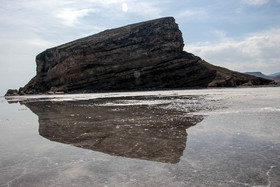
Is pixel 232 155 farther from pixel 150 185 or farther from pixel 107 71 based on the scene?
pixel 107 71

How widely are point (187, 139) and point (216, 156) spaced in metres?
2.08

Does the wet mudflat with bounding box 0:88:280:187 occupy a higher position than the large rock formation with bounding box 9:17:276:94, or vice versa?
the large rock formation with bounding box 9:17:276:94

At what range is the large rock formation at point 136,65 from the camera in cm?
8000

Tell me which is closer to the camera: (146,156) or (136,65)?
(146,156)

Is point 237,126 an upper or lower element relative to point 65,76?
lower

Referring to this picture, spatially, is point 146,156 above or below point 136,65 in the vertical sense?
below

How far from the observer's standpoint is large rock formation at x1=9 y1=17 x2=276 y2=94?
3150 inches

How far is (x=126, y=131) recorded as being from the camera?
33.1 feet

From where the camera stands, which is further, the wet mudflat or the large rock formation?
the large rock formation

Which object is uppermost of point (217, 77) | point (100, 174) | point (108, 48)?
point (108, 48)

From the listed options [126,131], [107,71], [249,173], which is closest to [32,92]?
[107,71]

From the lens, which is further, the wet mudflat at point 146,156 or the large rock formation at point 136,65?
the large rock formation at point 136,65

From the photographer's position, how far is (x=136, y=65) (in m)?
81.4

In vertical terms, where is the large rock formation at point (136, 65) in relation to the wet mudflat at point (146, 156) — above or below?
above
